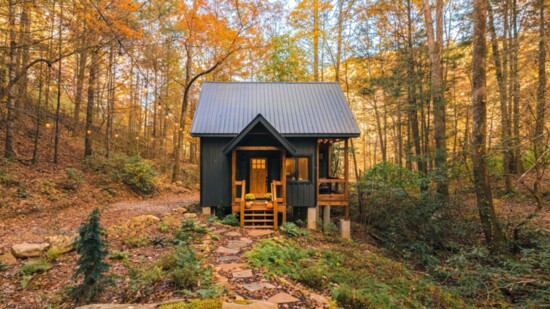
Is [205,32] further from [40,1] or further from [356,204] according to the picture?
[356,204]

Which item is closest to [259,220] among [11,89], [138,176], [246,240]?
[246,240]

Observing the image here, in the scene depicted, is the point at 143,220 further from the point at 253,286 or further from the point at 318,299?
the point at 318,299

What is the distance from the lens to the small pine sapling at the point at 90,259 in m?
3.43

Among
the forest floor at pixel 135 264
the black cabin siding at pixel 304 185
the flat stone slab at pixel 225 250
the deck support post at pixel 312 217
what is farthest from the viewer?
the black cabin siding at pixel 304 185

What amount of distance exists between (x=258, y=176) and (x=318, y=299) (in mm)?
7238

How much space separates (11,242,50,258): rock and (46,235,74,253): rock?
23 cm

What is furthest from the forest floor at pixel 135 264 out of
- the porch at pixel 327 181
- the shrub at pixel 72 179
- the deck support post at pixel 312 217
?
the porch at pixel 327 181

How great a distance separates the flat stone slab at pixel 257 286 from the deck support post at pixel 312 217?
5.93m

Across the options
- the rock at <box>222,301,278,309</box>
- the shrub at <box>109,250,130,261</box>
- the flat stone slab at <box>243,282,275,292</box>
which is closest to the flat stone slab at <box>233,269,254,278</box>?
the flat stone slab at <box>243,282,275,292</box>

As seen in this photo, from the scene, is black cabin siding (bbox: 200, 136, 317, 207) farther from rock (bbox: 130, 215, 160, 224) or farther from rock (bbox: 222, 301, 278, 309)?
rock (bbox: 222, 301, 278, 309)

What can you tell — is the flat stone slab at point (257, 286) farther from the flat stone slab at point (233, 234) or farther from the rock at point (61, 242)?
the rock at point (61, 242)

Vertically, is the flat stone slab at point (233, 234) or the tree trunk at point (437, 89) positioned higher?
the tree trunk at point (437, 89)

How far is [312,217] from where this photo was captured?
33.9 ft

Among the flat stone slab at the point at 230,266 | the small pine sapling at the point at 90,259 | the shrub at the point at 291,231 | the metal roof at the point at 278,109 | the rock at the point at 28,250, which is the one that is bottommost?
the shrub at the point at 291,231
